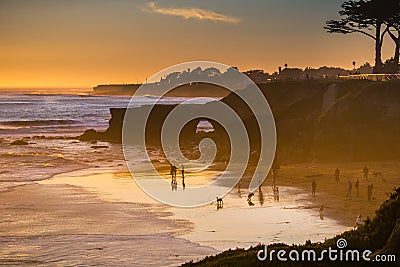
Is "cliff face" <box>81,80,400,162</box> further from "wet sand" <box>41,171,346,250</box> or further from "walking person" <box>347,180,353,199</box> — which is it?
"walking person" <box>347,180,353,199</box>

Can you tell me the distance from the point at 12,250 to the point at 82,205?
10234 mm

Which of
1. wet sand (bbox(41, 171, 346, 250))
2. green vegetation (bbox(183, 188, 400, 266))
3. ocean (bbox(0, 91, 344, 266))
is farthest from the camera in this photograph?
wet sand (bbox(41, 171, 346, 250))

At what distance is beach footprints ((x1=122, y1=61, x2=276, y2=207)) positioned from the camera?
135 feet

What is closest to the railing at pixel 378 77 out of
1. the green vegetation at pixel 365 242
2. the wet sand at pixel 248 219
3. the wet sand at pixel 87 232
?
the wet sand at pixel 248 219

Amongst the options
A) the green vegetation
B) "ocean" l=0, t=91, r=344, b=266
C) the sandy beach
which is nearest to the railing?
the sandy beach

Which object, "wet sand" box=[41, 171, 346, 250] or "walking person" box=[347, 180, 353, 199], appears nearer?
"wet sand" box=[41, 171, 346, 250]

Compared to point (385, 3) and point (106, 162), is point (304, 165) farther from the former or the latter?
point (385, 3)

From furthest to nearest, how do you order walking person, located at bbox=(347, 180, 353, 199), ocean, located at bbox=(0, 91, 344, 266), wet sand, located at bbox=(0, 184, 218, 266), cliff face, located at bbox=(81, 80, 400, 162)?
cliff face, located at bbox=(81, 80, 400, 162) < walking person, located at bbox=(347, 180, 353, 199) < ocean, located at bbox=(0, 91, 344, 266) < wet sand, located at bbox=(0, 184, 218, 266)

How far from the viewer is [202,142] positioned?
7238cm

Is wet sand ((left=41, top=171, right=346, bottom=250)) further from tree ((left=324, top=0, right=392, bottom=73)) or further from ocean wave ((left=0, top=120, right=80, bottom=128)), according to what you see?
ocean wave ((left=0, top=120, right=80, bottom=128))

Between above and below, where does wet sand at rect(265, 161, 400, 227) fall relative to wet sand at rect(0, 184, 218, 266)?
above

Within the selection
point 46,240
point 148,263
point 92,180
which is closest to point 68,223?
point 46,240

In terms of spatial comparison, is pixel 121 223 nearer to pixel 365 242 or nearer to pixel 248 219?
pixel 248 219

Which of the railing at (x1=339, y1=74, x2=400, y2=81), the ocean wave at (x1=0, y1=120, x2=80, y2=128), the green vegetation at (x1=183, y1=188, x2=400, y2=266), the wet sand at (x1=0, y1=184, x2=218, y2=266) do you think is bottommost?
the wet sand at (x1=0, y1=184, x2=218, y2=266)
